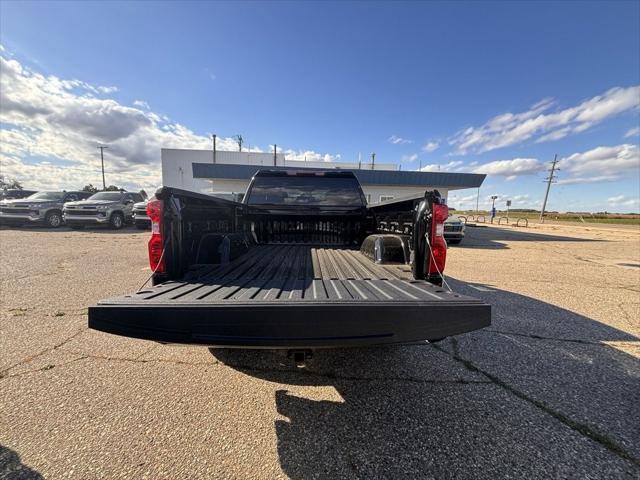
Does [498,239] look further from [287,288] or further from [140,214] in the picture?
[140,214]

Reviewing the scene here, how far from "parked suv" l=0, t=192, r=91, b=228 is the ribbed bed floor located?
62.4 ft

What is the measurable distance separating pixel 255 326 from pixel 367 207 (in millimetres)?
3178

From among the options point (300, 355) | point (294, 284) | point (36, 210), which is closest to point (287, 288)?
point (294, 284)

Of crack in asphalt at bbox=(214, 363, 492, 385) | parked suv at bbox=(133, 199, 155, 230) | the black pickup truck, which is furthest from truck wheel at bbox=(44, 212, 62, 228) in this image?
crack in asphalt at bbox=(214, 363, 492, 385)

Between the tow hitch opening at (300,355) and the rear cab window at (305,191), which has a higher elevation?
the rear cab window at (305,191)

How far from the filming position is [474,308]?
1766mm

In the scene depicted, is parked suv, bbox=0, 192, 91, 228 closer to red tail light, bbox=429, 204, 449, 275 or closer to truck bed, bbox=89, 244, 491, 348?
truck bed, bbox=89, 244, 491, 348

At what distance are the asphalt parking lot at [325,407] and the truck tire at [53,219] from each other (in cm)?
1620

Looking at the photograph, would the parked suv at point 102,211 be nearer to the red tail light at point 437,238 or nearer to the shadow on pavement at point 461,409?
the shadow on pavement at point 461,409

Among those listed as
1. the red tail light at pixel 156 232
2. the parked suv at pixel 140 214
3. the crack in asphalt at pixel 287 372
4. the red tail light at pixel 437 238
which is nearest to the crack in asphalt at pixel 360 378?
the crack in asphalt at pixel 287 372

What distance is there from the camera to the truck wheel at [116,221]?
15.7 meters

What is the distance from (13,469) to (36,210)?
19598mm

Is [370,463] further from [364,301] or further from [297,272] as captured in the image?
[297,272]

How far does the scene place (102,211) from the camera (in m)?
15.1
